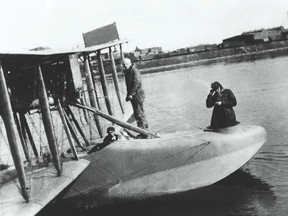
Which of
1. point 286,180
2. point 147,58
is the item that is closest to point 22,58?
point 286,180

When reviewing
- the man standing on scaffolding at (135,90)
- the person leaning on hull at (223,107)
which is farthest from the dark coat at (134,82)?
the person leaning on hull at (223,107)

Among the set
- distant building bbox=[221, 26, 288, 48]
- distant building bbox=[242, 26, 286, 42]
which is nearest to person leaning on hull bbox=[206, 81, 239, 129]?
distant building bbox=[221, 26, 288, 48]

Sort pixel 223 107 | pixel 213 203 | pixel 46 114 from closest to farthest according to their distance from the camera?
pixel 46 114
pixel 213 203
pixel 223 107

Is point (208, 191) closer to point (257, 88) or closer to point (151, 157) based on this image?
point (151, 157)

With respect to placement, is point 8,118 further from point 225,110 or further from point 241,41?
point 241,41

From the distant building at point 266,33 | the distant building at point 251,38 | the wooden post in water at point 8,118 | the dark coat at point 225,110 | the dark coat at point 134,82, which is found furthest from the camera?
Result: the distant building at point 266,33

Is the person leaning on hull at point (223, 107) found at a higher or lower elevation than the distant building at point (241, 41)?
lower

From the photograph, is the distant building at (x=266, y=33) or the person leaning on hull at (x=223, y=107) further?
the distant building at (x=266, y=33)

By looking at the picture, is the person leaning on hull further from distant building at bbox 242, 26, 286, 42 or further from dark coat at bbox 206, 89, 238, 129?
distant building at bbox 242, 26, 286, 42

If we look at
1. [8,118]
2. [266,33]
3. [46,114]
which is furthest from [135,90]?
[266,33]

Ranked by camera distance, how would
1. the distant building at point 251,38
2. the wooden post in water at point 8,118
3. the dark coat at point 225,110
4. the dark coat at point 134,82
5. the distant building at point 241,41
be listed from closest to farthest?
the wooden post in water at point 8,118, the dark coat at point 225,110, the dark coat at point 134,82, the distant building at point 251,38, the distant building at point 241,41

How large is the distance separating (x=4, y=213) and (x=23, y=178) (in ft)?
2.65

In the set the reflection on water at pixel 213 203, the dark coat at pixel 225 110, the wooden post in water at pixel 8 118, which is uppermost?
the wooden post in water at pixel 8 118

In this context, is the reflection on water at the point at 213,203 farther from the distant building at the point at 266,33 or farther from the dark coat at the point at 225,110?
the distant building at the point at 266,33
